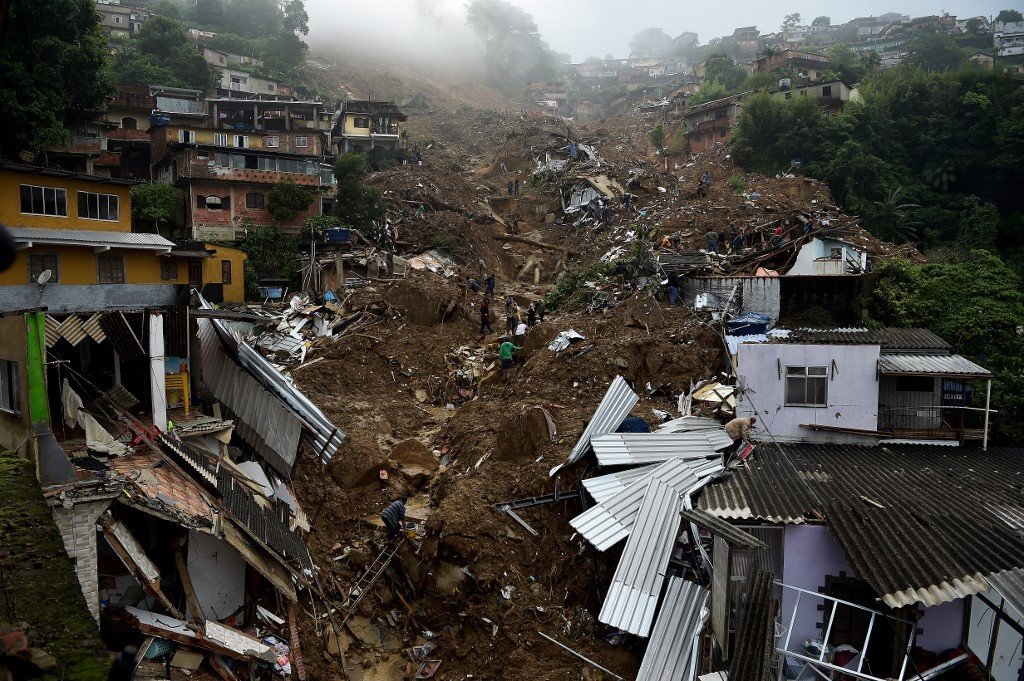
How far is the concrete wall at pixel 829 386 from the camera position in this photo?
12.6 metres

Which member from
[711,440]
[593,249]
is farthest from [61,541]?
[593,249]

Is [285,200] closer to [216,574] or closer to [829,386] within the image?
[216,574]

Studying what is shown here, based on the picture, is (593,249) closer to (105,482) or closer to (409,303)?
(409,303)

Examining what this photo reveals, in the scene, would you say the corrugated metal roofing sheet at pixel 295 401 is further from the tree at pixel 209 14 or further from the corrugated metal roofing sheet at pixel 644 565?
the tree at pixel 209 14

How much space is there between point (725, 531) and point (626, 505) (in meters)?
3.00

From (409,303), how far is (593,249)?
9.40 m

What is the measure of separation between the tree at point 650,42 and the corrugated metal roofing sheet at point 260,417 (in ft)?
406

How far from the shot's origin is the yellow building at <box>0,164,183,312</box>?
15.8 meters

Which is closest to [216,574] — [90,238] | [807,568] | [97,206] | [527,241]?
[807,568]

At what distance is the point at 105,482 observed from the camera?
766 centimetres

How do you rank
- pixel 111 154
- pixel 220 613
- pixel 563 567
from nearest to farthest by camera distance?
pixel 220 613 < pixel 563 567 < pixel 111 154

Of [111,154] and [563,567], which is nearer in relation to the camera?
[563,567]

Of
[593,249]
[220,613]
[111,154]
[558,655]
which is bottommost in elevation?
[558,655]

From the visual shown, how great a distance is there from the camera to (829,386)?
12695 mm
